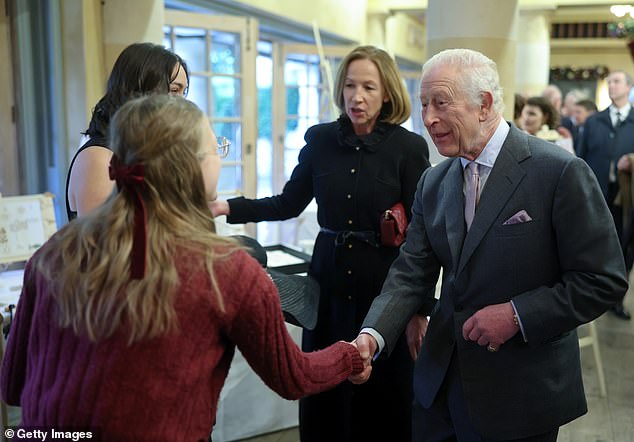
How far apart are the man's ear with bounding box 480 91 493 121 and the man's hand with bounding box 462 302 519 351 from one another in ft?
1.56

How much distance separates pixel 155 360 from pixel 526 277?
3.07ft

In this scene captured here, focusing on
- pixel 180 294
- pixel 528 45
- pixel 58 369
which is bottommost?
pixel 58 369

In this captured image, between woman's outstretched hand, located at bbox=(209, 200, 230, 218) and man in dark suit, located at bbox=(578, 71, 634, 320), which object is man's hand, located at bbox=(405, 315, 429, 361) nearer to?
woman's outstretched hand, located at bbox=(209, 200, 230, 218)

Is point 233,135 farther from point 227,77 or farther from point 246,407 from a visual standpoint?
point 246,407

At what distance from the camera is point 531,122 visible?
5.09 m

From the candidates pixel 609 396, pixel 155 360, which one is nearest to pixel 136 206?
pixel 155 360

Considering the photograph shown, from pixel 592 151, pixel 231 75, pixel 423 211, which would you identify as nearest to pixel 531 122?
pixel 592 151

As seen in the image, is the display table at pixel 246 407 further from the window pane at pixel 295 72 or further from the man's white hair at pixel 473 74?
the window pane at pixel 295 72

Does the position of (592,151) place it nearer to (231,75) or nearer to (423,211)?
(231,75)

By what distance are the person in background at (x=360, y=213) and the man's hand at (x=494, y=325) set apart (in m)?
0.76

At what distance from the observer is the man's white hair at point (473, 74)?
1.64 meters

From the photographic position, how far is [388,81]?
2361mm

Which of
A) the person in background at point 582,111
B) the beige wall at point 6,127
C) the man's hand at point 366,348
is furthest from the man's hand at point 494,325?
the person in background at point 582,111

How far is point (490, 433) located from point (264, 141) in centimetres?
750
